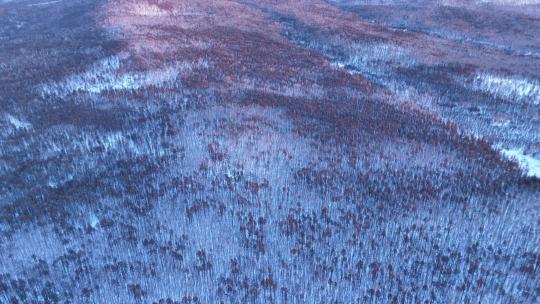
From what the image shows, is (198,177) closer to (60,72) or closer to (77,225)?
(77,225)

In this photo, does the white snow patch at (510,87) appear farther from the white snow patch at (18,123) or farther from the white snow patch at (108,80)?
the white snow patch at (18,123)

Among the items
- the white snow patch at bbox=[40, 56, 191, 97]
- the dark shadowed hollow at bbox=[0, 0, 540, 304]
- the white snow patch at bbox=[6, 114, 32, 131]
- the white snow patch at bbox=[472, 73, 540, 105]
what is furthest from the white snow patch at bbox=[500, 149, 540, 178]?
the white snow patch at bbox=[6, 114, 32, 131]

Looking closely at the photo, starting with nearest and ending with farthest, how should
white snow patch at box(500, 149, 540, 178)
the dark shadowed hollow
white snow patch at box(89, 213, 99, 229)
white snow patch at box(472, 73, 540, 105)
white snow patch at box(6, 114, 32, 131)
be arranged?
the dark shadowed hollow < white snow patch at box(89, 213, 99, 229) < white snow patch at box(500, 149, 540, 178) < white snow patch at box(6, 114, 32, 131) < white snow patch at box(472, 73, 540, 105)

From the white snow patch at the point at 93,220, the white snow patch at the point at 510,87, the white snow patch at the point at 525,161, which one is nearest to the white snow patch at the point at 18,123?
the white snow patch at the point at 93,220

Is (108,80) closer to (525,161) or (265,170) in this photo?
(265,170)

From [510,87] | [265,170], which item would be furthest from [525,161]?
[265,170]

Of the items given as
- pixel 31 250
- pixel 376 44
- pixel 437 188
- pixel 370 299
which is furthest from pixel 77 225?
pixel 376 44

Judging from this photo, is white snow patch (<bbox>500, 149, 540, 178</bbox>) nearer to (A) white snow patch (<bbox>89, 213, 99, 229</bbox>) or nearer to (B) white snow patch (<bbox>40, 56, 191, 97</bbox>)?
(A) white snow patch (<bbox>89, 213, 99, 229</bbox>)
